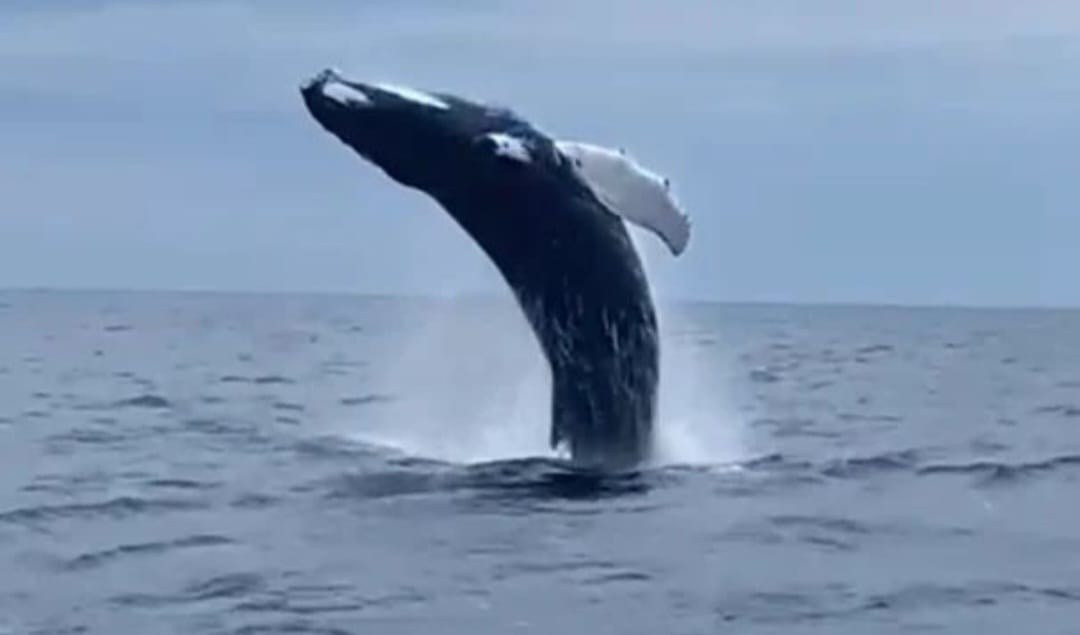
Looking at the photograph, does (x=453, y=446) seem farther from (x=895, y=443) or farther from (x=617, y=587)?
(x=617, y=587)

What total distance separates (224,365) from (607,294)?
27.5 m

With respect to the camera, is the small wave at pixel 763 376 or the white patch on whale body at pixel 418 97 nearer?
the white patch on whale body at pixel 418 97

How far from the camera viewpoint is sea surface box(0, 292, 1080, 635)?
11672 millimetres

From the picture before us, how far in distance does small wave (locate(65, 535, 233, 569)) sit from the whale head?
2771 mm

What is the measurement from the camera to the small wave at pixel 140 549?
13.3 m

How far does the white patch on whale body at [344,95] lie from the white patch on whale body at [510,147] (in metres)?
0.87

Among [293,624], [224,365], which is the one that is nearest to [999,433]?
[293,624]

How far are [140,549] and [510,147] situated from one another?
3550mm

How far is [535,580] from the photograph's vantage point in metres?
12.3

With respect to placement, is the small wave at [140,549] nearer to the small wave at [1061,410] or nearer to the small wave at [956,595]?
the small wave at [956,595]

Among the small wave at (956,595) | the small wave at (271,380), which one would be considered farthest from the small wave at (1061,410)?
the small wave at (956,595)

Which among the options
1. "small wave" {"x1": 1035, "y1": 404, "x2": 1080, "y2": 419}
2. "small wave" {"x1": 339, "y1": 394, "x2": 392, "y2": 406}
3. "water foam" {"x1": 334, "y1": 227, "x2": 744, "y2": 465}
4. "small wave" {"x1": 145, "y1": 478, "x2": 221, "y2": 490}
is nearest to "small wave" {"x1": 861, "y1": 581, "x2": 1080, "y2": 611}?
"water foam" {"x1": 334, "y1": 227, "x2": 744, "y2": 465}

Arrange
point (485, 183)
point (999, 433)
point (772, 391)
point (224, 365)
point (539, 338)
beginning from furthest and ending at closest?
point (224, 365), point (772, 391), point (999, 433), point (539, 338), point (485, 183)

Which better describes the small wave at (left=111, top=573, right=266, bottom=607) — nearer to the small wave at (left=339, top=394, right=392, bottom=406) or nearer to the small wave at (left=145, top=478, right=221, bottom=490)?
the small wave at (left=145, top=478, right=221, bottom=490)
